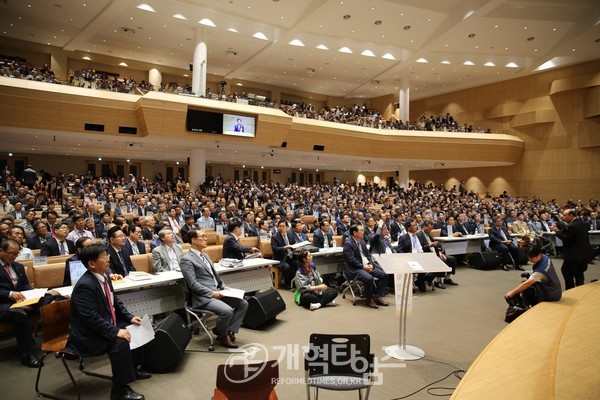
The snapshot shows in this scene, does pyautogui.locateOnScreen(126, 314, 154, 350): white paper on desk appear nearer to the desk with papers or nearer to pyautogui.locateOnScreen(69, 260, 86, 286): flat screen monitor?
pyautogui.locateOnScreen(69, 260, 86, 286): flat screen monitor

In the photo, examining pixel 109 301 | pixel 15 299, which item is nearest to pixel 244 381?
pixel 109 301

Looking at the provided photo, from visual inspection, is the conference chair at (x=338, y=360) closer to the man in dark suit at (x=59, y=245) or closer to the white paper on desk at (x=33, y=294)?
the white paper on desk at (x=33, y=294)

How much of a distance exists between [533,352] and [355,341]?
4.95 feet

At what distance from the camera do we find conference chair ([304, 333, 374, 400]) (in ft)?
8.27

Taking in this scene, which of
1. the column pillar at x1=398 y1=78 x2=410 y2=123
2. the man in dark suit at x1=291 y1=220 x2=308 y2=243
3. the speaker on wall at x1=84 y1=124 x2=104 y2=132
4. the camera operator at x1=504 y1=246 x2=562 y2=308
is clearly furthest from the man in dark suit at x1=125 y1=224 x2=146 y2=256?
the column pillar at x1=398 y1=78 x2=410 y2=123

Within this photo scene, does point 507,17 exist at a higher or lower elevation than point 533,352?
higher

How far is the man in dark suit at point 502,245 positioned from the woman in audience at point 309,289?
562cm

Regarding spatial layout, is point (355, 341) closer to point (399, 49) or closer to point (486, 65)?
point (399, 49)

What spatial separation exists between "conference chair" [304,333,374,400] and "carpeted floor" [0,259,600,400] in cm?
81

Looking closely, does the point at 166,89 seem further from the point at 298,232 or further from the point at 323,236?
the point at 323,236

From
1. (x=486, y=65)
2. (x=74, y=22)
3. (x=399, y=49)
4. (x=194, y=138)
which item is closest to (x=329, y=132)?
(x=399, y=49)

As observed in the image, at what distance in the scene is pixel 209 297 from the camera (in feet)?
14.1

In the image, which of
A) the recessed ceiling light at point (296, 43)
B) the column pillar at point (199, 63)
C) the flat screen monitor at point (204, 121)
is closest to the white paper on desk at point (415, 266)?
the flat screen monitor at point (204, 121)

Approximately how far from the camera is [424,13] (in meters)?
17.6
